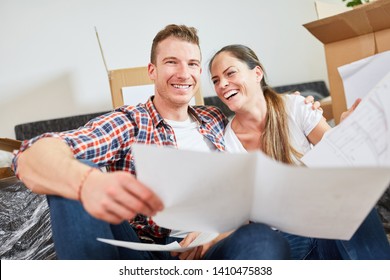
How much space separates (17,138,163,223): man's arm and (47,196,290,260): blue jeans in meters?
0.05

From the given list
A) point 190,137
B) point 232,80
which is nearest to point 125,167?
point 190,137

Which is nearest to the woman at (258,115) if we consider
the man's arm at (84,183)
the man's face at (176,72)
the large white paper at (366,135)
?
the man's face at (176,72)

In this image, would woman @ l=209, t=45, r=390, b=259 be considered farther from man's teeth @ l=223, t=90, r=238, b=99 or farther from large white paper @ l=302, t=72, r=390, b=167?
large white paper @ l=302, t=72, r=390, b=167

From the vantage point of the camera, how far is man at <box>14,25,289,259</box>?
0.51 meters

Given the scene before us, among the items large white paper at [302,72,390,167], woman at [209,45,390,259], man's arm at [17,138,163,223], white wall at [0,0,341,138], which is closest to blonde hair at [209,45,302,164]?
woman at [209,45,390,259]

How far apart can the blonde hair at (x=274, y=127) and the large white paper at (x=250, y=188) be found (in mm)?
476

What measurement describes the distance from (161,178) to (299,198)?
18cm

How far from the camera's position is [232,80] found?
1.09 metres

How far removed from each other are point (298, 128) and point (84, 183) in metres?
0.70

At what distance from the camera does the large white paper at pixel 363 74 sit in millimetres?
1173

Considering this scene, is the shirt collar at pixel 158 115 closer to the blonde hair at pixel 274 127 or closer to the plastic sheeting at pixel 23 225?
the blonde hair at pixel 274 127

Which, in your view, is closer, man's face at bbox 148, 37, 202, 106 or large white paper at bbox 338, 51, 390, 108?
man's face at bbox 148, 37, 202, 106

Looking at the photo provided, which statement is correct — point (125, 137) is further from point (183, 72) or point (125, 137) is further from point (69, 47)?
point (69, 47)
